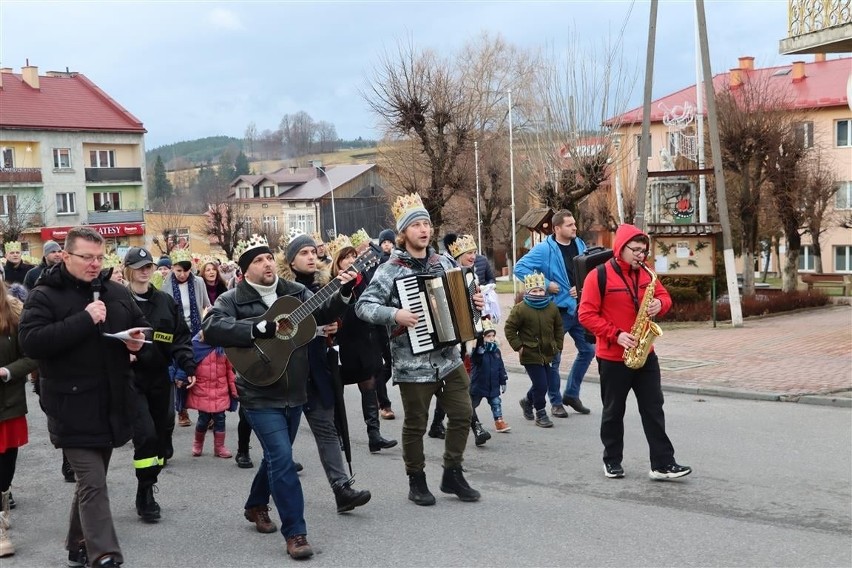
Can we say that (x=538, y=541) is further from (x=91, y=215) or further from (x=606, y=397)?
(x=91, y=215)

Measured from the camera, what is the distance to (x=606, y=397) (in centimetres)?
764

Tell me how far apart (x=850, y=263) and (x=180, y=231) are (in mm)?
43342

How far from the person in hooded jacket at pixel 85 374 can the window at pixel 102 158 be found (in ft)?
213

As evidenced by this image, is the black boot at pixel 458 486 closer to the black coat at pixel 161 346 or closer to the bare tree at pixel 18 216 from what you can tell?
the black coat at pixel 161 346

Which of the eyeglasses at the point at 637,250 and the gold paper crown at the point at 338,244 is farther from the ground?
the gold paper crown at the point at 338,244

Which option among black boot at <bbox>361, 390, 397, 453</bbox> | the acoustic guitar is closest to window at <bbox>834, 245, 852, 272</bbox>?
black boot at <bbox>361, 390, 397, 453</bbox>

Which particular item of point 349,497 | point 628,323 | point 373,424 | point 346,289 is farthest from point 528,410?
point 346,289

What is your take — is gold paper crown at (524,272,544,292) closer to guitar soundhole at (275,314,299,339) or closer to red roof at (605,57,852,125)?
guitar soundhole at (275,314,299,339)

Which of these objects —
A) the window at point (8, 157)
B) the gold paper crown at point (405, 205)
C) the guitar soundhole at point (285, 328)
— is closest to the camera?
the guitar soundhole at point (285, 328)

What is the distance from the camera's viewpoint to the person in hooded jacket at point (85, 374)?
213 inches

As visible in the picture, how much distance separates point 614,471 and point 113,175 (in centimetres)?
6450

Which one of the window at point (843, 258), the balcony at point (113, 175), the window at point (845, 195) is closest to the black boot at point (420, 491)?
the window at point (845, 195)

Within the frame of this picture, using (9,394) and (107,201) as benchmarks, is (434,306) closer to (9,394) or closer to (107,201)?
(9,394)

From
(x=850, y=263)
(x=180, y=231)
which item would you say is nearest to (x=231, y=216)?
(x=180, y=231)
